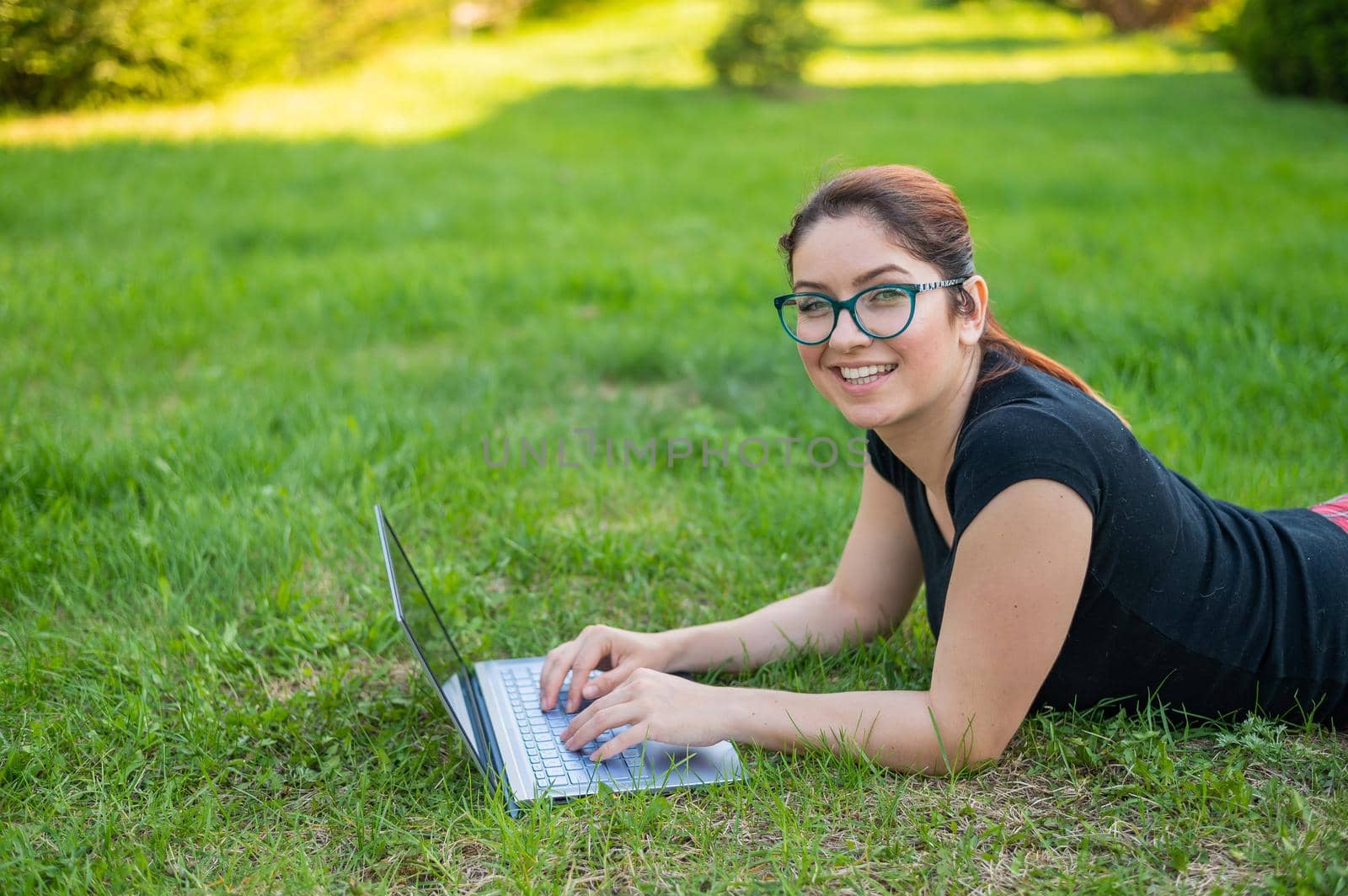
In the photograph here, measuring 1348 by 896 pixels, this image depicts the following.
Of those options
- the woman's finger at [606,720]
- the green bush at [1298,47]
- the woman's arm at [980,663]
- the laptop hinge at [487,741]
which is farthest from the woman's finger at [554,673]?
the green bush at [1298,47]

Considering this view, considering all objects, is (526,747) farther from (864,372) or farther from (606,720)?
(864,372)

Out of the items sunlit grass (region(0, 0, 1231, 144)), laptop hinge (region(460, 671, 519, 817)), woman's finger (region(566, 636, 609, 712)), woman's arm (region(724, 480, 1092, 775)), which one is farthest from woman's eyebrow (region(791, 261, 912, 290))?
sunlit grass (region(0, 0, 1231, 144))

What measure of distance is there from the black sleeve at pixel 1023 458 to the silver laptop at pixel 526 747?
74 cm

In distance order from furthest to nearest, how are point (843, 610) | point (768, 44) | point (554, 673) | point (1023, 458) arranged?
point (768, 44)
point (843, 610)
point (554, 673)
point (1023, 458)

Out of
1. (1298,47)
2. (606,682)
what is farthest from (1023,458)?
(1298,47)

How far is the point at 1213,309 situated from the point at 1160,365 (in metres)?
0.82

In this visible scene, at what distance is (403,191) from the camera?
7.62 m

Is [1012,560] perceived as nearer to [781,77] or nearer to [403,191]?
[403,191]

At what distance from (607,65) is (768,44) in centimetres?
329

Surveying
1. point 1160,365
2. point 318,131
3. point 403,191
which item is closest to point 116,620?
point 1160,365

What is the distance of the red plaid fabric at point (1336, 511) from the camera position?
2.37 m

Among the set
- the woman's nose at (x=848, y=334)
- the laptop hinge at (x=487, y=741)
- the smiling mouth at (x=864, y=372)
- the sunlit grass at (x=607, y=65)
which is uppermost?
the sunlit grass at (x=607, y=65)

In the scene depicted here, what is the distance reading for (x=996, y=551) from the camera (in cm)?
188

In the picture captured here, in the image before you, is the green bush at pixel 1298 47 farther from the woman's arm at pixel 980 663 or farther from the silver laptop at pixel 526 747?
the silver laptop at pixel 526 747
